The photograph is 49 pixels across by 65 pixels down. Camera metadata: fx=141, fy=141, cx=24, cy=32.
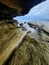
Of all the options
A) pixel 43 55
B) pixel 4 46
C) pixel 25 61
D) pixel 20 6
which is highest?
pixel 20 6

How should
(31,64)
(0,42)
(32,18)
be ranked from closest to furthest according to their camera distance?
(31,64) → (0,42) → (32,18)

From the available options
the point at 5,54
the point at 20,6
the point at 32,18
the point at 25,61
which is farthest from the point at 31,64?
the point at 32,18

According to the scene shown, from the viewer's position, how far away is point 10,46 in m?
3.15

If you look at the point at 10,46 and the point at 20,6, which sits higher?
the point at 20,6

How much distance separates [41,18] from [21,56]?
7886 millimetres

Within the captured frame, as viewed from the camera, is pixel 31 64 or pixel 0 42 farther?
pixel 0 42

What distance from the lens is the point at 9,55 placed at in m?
2.73

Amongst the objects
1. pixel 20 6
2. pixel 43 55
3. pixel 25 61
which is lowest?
pixel 43 55

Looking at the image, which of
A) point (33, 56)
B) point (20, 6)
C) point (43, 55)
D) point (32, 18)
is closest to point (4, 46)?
point (33, 56)

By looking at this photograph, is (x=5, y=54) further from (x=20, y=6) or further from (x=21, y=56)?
(x=20, y=6)

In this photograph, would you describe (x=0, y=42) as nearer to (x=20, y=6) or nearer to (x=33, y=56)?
(x=33, y=56)

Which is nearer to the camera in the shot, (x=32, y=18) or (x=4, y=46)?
(x=4, y=46)

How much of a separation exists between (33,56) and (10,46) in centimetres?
58

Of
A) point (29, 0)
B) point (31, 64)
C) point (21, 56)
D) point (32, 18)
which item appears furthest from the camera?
point (32, 18)
